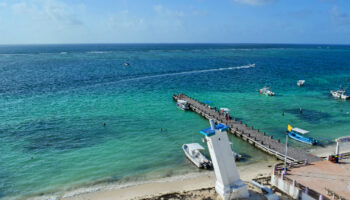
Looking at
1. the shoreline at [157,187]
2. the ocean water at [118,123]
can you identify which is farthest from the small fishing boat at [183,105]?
the shoreline at [157,187]

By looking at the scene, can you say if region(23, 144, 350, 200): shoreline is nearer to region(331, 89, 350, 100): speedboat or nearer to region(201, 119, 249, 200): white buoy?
region(201, 119, 249, 200): white buoy

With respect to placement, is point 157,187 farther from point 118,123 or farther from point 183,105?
point 183,105

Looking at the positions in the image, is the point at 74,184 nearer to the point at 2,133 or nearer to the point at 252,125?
the point at 2,133

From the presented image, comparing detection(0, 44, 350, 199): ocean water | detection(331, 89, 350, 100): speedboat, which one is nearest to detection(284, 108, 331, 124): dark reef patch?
detection(0, 44, 350, 199): ocean water

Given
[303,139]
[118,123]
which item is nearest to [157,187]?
[118,123]

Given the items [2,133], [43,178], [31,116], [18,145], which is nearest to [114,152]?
[43,178]

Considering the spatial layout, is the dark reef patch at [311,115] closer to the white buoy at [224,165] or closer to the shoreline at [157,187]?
the shoreline at [157,187]
